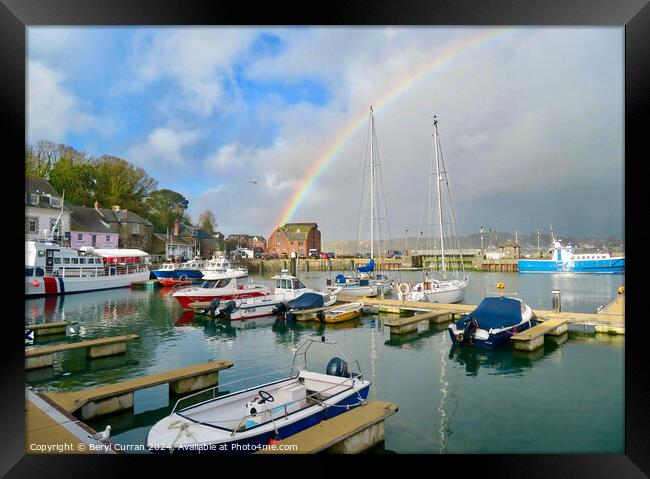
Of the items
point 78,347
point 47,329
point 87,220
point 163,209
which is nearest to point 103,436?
point 78,347

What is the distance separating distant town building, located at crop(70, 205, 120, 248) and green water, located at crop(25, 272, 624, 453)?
2189 cm

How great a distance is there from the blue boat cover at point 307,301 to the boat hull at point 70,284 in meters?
20.2

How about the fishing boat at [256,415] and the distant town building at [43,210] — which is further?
the distant town building at [43,210]

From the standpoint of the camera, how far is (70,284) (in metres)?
32.0

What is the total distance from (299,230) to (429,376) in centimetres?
7616

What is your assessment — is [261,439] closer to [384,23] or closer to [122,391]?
[122,391]

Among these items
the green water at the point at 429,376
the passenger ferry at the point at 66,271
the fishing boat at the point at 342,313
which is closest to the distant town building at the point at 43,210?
the passenger ferry at the point at 66,271

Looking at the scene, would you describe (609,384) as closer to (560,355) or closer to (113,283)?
(560,355)

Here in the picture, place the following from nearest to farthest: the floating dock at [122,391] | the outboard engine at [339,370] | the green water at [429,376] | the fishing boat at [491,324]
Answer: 1. the green water at [429,376]
2. the floating dock at [122,391]
3. the outboard engine at [339,370]
4. the fishing boat at [491,324]

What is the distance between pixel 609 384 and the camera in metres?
10.4

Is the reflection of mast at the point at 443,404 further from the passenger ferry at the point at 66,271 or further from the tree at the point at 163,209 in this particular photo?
the tree at the point at 163,209

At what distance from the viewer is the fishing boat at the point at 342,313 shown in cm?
2027

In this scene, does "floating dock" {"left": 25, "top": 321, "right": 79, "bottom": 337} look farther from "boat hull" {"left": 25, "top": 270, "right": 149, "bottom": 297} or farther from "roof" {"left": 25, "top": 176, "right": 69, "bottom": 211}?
"roof" {"left": 25, "top": 176, "right": 69, "bottom": 211}
